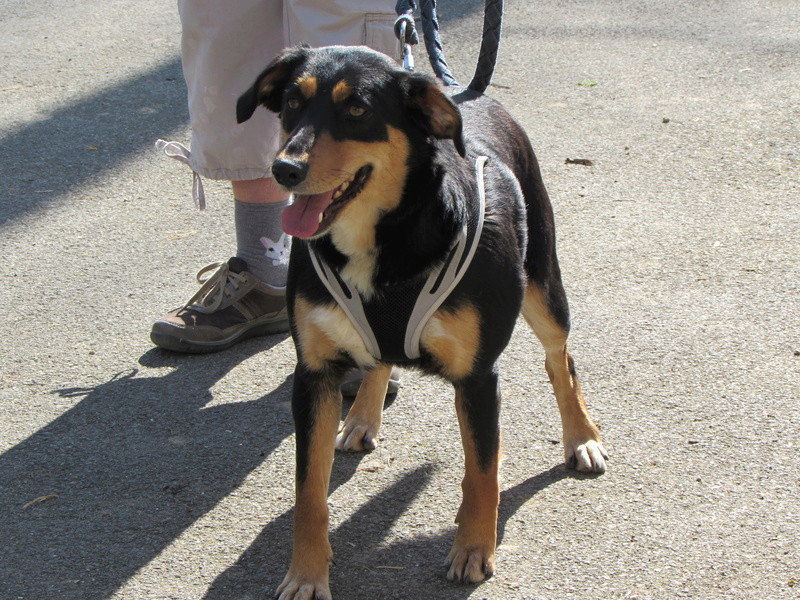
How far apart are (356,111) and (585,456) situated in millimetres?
1453

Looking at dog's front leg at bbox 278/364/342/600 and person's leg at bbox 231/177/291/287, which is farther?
person's leg at bbox 231/177/291/287

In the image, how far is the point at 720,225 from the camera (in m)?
5.12

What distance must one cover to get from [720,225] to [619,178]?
2.54 ft

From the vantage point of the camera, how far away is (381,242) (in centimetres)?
277

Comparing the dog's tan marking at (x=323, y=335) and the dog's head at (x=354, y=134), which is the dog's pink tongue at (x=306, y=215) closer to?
the dog's head at (x=354, y=134)

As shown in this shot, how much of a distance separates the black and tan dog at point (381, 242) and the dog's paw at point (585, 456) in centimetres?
53

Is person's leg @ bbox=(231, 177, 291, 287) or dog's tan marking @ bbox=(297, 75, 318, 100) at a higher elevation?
dog's tan marking @ bbox=(297, 75, 318, 100)

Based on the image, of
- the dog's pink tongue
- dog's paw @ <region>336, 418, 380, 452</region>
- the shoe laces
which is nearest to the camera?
the dog's pink tongue

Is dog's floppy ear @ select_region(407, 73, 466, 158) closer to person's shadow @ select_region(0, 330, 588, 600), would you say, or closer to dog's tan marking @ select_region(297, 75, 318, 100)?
dog's tan marking @ select_region(297, 75, 318, 100)

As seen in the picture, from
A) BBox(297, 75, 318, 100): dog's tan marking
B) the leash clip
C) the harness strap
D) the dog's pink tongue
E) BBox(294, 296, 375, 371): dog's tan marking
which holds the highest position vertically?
BBox(297, 75, 318, 100): dog's tan marking

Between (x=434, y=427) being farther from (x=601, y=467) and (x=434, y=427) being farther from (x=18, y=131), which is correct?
(x=18, y=131)

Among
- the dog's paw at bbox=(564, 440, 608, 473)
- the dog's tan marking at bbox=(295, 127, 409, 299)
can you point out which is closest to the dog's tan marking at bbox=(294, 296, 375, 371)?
the dog's tan marking at bbox=(295, 127, 409, 299)

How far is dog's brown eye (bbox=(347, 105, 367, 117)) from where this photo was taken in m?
2.64

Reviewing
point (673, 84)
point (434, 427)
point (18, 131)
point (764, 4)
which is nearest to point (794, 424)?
point (434, 427)
